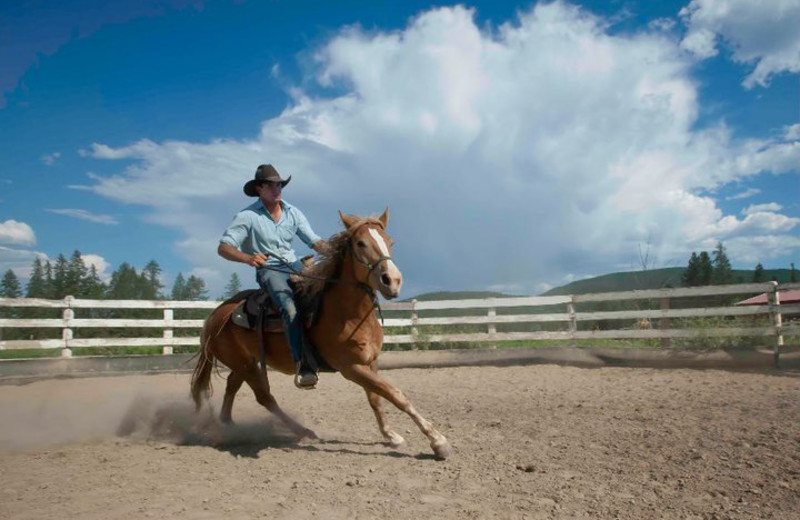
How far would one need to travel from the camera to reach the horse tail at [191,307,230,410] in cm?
618

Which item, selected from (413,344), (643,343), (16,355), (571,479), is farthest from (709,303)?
(16,355)

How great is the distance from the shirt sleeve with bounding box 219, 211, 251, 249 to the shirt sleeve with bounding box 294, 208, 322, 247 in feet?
2.13

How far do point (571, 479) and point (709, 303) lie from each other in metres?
16.7

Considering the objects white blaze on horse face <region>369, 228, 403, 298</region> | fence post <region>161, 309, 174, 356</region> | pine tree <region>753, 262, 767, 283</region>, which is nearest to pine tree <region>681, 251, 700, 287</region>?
pine tree <region>753, 262, 767, 283</region>

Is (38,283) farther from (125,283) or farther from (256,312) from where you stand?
(256,312)

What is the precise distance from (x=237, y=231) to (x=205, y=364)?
5.87 feet

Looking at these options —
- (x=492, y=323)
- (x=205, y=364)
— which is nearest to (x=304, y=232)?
(x=205, y=364)

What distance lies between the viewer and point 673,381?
8.52m

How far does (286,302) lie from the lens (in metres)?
5.22

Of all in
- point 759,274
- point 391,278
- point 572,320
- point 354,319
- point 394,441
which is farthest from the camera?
point 759,274

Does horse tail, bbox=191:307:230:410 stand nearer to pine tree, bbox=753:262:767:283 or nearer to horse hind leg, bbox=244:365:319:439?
horse hind leg, bbox=244:365:319:439

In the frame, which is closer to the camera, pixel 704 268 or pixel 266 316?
pixel 266 316

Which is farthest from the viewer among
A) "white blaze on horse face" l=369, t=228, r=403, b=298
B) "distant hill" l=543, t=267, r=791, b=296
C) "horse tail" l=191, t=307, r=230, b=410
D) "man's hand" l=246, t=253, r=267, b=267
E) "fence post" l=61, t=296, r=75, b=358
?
"distant hill" l=543, t=267, r=791, b=296

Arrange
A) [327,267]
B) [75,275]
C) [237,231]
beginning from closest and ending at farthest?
[327,267] → [237,231] → [75,275]
